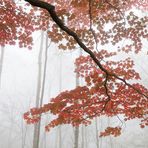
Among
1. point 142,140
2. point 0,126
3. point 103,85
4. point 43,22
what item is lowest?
point 103,85

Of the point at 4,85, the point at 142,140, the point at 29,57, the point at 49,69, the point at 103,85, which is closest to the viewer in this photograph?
the point at 103,85

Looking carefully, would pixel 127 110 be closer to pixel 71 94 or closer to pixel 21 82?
pixel 71 94

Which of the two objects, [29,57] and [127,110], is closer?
[127,110]

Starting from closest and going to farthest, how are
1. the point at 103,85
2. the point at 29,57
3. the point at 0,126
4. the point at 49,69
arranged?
the point at 103,85 → the point at 0,126 → the point at 49,69 → the point at 29,57

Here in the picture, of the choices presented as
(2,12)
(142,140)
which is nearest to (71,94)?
(2,12)

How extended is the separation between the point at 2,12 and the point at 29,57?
61.0 meters

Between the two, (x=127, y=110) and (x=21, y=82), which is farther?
(x=21, y=82)

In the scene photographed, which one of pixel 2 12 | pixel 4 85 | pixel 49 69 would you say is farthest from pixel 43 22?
pixel 4 85

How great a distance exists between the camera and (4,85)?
2345 inches

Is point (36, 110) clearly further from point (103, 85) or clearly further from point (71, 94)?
point (103, 85)

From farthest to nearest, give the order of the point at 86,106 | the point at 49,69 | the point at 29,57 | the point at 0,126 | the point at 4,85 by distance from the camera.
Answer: the point at 29,57 → the point at 4,85 → the point at 49,69 → the point at 0,126 → the point at 86,106

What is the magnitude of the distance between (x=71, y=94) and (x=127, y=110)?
158 cm

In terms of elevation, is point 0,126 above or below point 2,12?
above

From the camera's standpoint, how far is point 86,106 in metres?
6.60
